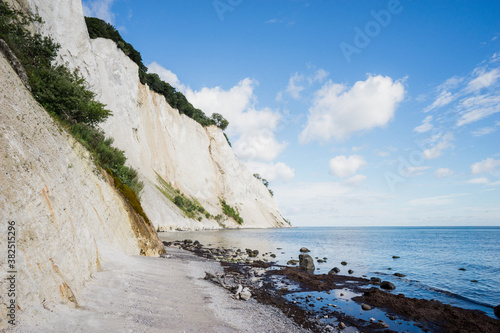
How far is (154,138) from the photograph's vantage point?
48.2 metres

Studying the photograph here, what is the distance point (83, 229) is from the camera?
695 centimetres

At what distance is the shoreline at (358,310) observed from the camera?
327 inches

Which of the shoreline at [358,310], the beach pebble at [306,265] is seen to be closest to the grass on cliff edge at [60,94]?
the shoreline at [358,310]

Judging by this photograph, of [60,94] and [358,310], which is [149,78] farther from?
[358,310]

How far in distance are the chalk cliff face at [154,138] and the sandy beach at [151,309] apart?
17950 millimetres

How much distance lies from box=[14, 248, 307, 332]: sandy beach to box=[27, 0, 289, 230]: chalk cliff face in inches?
707

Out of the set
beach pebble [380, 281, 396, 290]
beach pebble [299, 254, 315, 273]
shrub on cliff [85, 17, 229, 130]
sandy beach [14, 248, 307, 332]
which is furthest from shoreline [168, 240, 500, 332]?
shrub on cliff [85, 17, 229, 130]

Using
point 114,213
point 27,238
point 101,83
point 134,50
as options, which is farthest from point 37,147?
point 134,50

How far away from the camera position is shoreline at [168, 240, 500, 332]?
27.2ft

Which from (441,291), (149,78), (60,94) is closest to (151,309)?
(60,94)

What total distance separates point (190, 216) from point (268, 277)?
33429mm

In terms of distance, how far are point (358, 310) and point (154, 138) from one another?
4584 cm

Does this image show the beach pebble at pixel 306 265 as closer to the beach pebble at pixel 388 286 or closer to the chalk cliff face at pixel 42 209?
the beach pebble at pixel 388 286

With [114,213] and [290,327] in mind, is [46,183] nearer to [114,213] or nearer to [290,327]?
[114,213]
